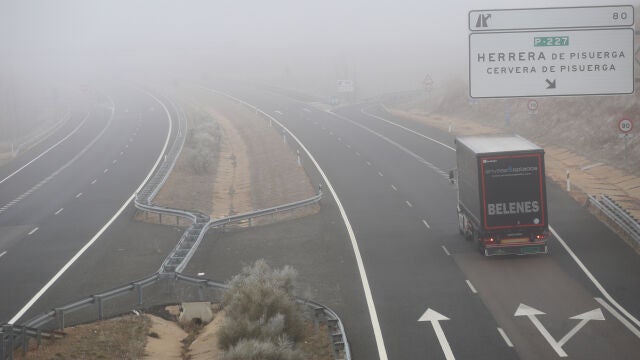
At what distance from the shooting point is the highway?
55.1 ft

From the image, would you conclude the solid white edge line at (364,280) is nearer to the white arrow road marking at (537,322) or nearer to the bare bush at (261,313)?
the bare bush at (261,313)

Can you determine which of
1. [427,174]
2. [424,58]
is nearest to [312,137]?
[427,174]

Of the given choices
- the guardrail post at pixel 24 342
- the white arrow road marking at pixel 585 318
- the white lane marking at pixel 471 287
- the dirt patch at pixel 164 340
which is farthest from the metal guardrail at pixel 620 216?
the guardrail post at pixel 24 342

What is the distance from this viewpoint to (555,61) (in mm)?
25172

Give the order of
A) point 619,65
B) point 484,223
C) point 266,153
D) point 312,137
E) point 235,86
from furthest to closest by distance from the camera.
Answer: point 235,86
point 312,137
point 266,153
point 619,65
point 484,223

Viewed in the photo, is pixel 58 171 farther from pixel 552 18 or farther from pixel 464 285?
pixel 464 285

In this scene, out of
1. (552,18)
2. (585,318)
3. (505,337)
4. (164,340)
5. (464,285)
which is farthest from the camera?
(552,18)

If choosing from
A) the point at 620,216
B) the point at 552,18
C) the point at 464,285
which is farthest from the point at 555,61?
the point at 464,285

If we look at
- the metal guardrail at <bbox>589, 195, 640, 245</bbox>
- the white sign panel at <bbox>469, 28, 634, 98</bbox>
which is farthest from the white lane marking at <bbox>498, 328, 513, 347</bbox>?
the white sign panel at <bbox>469, 28, 634, 98</bbox>

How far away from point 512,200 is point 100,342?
12898 millimetres

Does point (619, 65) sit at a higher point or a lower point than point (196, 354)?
higher

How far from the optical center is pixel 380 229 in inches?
1153

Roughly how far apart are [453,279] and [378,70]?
400 ft

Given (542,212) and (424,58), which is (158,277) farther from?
(424,58)
